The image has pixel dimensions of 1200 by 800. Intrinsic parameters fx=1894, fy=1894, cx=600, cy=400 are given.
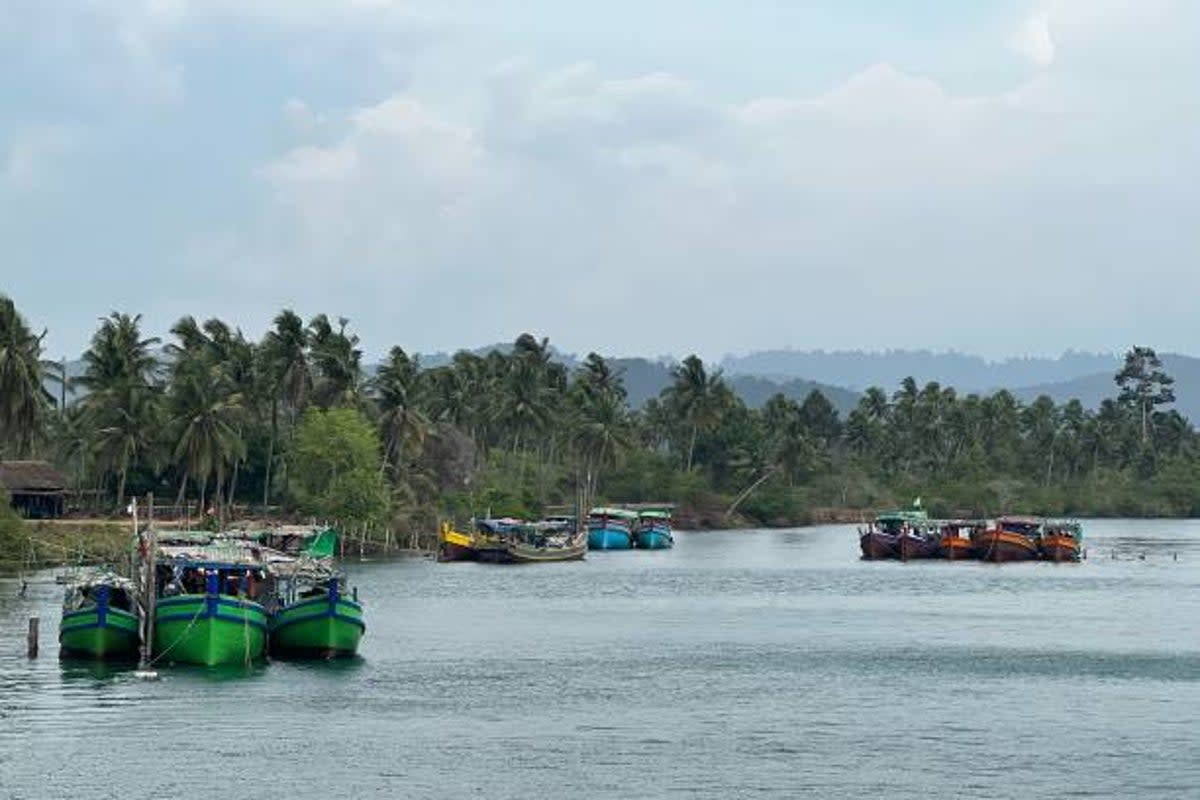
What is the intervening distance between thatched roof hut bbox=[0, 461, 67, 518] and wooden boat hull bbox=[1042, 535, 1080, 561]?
241 feet

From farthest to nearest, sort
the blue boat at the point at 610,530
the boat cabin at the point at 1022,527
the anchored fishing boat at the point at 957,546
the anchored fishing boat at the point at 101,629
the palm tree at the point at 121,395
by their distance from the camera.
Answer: the blue boat at the point at 610,530, the anchored fishing boat at the point at 957,546, the boat cabin at the point at 1022,527, the palm tree at the point at 121,395, the anchored fishing boat at the point at 101,629

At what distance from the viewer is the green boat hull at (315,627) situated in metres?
67.2

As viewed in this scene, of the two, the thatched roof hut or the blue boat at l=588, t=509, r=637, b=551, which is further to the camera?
the blue boat at l=588, t=509, r=637, b=551

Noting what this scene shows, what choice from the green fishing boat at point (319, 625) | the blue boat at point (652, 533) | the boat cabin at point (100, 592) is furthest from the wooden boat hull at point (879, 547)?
the boat cabin at point (100, 592)

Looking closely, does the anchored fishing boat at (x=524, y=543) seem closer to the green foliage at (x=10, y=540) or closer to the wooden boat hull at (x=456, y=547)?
the wooden boat hull at (x=456, y=547)

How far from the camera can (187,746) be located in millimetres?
50031

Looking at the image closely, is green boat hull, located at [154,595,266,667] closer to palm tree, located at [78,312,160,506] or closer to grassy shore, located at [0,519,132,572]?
grassy shore, located at [0,519,132,572]

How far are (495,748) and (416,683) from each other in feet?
44.4

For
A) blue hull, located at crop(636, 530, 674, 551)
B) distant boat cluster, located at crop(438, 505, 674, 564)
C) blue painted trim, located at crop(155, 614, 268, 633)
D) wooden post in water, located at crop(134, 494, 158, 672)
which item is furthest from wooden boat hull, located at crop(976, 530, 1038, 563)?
wooden post in water, located at crop(134, 494, 158, 672)

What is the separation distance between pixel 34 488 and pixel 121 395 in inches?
438

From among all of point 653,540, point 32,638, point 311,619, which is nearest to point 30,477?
point 653,540

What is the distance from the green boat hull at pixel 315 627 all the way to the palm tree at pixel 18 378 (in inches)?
1787

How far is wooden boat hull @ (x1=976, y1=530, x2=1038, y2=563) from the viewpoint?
147000 millimetres

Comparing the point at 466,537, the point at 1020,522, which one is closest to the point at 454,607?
the point at 466,537
